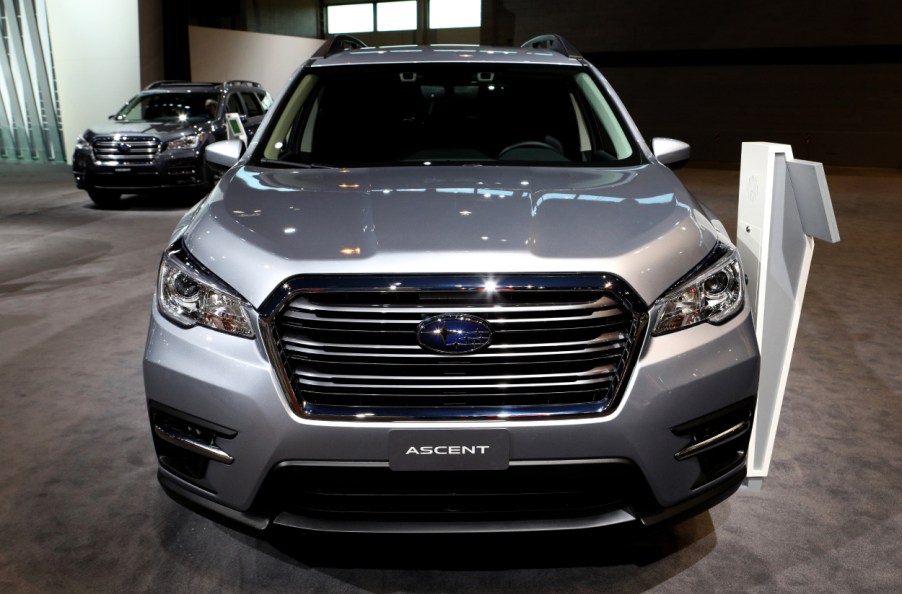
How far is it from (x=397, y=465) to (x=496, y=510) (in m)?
0.27

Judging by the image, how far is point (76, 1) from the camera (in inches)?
561

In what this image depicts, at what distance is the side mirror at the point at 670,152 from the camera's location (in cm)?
312

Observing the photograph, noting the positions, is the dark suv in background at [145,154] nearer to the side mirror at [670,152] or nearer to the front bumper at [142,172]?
the front bumper at [142,172]

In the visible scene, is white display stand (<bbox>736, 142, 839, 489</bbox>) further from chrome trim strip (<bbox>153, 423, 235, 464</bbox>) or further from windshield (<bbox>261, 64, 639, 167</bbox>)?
chrome trim strip (<bbox>153, 423, 235, 464</bbox>)

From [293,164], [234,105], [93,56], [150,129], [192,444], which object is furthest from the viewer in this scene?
[93,56]

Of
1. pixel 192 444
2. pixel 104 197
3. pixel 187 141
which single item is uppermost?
pixel 192 444

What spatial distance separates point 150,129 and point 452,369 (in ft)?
29.4

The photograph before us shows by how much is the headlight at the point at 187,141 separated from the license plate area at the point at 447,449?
343 inches

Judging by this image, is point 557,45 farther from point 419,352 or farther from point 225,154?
point 419,352

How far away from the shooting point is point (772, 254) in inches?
107

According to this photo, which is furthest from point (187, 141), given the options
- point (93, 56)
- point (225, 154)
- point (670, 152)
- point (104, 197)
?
Answer: point (670, 152)

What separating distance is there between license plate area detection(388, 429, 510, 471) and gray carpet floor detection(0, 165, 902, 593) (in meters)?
0.19

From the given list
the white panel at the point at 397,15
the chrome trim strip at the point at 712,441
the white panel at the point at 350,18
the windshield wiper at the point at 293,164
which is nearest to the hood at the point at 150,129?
the windshield wiper at the point at 293,164

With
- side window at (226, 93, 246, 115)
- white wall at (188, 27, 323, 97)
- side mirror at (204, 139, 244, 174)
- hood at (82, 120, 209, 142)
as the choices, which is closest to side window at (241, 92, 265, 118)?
side window at (226, 93, 246, 115)
